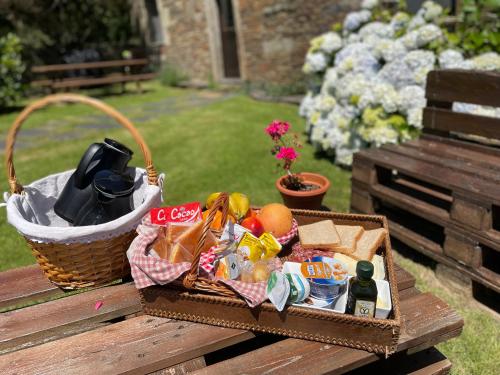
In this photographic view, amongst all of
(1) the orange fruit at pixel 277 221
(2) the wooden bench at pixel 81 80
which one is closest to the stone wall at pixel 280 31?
(2) the wooden bench at pixel 81 80

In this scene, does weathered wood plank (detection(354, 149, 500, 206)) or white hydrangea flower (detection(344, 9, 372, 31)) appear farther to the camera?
white hydrangea flower (detection(344, 9, 372, 31))

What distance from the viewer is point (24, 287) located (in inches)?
67.6

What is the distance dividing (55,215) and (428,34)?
3600mm

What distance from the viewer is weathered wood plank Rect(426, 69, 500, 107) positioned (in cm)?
264

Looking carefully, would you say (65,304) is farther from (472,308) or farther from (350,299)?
(472,308)

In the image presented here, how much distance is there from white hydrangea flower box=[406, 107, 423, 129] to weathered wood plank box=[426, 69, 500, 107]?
0.37 m

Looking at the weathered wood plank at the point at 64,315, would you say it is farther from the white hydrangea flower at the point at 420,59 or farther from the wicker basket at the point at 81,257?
the white hydrangea flower at the point at 420,59

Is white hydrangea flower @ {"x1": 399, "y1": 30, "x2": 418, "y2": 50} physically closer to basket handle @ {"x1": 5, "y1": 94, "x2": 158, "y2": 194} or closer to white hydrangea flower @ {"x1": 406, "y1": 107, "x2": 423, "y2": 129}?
white hydrangea flower @ {"x1": 406, "y1": 107, "x2": 423, "y2": 129}

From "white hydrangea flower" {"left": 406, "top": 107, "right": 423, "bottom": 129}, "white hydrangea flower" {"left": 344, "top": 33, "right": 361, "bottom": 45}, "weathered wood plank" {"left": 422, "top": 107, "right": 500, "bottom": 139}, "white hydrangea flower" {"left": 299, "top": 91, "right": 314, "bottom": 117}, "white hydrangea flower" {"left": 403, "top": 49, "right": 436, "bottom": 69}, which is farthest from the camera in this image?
"white hydrangea flower" {"left": 299, "top": 91, "right": 314, "bottom": 117}

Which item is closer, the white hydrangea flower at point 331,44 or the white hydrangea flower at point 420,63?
the white hydrangea flower at point 420,63

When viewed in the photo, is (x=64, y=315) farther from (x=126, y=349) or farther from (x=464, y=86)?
(x=464, y=86)

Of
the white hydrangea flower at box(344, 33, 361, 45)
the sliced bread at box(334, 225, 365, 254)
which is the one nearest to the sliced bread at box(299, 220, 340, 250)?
the sliced bread at box(334, 225, 365, 254)

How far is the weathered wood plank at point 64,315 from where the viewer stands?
142 cm

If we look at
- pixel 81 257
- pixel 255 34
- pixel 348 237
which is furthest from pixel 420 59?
pixel 255 34
